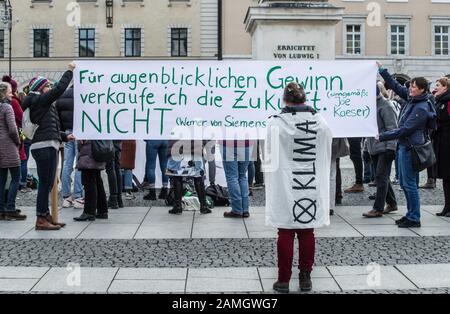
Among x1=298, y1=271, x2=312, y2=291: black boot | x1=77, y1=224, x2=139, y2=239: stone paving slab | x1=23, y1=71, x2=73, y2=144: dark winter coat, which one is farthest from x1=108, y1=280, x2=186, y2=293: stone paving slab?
x1=23, y1=71, x2=73, y2=144: dark winter coat

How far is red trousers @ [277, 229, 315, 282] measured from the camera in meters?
5.98

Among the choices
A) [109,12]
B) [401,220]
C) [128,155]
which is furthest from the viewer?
[109,12]

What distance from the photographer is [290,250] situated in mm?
6012

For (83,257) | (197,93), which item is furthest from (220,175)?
(83,257)

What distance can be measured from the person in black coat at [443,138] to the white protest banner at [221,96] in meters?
1.31

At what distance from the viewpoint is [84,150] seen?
963 centimetres

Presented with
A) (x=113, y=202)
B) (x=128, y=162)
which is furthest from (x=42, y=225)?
(x=128, y=162)

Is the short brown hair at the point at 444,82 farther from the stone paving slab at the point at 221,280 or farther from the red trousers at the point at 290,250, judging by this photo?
the red trousers at the point at 290,250

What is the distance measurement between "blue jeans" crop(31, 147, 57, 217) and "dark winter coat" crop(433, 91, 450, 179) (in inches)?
222

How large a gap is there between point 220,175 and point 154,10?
3833 cm

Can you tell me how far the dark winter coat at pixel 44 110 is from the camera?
28.4ft

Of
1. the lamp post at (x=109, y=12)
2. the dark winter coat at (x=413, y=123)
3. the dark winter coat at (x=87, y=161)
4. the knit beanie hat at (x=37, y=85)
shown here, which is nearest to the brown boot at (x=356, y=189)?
the dark winter coat at (x=413, y=123)

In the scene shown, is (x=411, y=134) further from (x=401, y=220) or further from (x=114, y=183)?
(x=114, y=183)

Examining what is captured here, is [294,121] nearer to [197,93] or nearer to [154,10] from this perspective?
[197,93]
